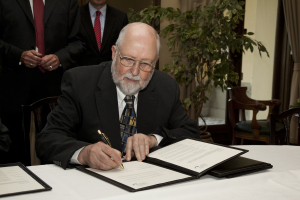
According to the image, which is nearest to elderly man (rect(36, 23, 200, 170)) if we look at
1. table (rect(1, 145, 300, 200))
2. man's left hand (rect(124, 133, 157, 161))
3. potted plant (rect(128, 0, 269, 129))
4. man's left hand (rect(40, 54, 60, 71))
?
man's left hand (rect(124, 133, 157, 161))

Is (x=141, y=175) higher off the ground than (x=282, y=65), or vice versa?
(x=282, y=65)

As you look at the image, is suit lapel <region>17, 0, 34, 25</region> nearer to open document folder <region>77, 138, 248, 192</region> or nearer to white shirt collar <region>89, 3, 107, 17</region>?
white shirt collar <region>89, 3, 107, 17</region>

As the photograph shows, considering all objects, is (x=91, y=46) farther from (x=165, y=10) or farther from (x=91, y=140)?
(x=91, y=140)

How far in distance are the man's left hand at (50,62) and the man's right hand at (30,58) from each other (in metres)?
0.04

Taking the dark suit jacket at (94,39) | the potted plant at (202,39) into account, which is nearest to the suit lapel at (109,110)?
the dark suit jacket at (94,39)

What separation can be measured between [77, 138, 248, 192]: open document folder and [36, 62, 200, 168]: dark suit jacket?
0.76 feet

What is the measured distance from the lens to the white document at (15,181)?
41.9 inches

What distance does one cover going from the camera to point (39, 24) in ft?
9.43

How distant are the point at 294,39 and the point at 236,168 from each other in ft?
17.9

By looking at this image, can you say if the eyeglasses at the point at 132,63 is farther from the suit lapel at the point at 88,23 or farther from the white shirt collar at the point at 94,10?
the white shirt collar at the point at 94,10

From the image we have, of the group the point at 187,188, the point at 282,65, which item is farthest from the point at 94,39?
the point at 282,65

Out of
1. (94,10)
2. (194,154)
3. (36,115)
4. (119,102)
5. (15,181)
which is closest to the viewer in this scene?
(15,181)

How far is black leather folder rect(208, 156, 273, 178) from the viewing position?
1.26 m

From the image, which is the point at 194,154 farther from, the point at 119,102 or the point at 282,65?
the point at 282,65
